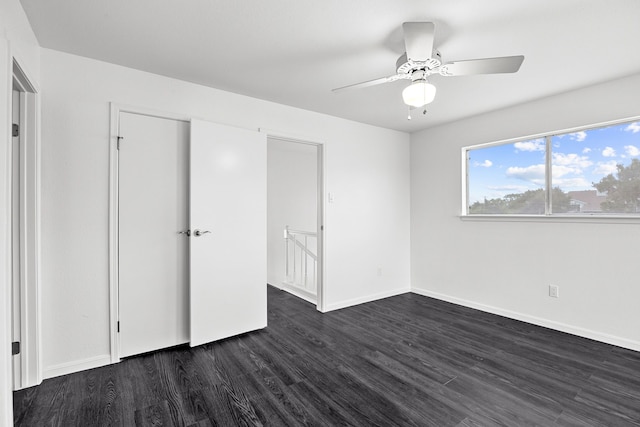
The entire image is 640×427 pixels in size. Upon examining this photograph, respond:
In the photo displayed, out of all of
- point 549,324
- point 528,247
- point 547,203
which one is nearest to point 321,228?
point 528,247

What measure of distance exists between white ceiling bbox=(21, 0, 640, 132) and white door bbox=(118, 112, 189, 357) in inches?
A: 23.2

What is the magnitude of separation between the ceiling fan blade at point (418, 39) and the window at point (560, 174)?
2.28m

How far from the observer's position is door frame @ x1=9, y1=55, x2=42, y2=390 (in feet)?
6.66

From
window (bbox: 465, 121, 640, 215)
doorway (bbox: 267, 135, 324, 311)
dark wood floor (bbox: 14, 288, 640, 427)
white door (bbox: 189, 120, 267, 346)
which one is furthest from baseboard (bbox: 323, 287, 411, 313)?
window (bbox: 465, 121, 640, 215)

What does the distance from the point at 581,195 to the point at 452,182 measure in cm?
134

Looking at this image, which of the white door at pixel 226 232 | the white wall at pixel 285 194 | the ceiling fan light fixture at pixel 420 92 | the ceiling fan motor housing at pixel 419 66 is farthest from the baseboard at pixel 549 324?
the ceiling fan motor housing at pixel 419 66

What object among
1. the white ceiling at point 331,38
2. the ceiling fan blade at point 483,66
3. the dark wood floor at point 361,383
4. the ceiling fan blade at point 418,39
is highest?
the white ceiling at point 331,38

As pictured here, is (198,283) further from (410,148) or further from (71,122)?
(410,148)

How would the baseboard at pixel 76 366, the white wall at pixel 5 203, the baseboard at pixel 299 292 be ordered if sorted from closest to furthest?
1. the white wall at pixel 5 203
2. the baseboard at pixel 76 366
3. the baseboard at pixel 299 292

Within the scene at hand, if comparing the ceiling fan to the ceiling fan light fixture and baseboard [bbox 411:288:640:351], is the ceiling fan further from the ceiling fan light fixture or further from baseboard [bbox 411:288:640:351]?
baseboard [bbox 411:288:640:351]

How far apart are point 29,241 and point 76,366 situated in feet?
3.23

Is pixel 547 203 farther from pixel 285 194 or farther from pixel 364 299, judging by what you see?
pixel 285 194

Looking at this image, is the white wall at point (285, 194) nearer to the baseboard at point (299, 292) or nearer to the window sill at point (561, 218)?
the baseboard at point (299, 292)

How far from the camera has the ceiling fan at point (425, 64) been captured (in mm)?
1679
